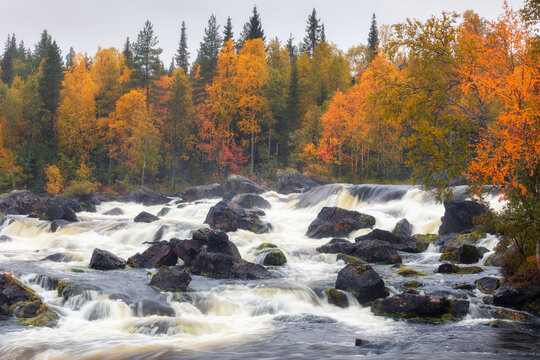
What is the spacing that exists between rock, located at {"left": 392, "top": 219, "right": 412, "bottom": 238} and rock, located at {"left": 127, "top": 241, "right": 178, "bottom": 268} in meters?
13.0

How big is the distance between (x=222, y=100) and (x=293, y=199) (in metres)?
20.4

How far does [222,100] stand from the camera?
5575cm

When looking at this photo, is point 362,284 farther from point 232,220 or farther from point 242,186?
point 242,186

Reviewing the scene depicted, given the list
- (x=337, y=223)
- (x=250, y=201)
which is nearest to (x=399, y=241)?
(x=337, y=223)

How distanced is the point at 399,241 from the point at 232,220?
10005 mm

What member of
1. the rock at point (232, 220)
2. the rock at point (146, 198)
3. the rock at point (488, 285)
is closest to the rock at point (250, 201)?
the rock at point (232, 220)

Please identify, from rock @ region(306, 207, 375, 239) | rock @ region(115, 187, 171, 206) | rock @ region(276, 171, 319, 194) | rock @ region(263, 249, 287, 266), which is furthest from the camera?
rock @ region(276, 171, 319, 194)

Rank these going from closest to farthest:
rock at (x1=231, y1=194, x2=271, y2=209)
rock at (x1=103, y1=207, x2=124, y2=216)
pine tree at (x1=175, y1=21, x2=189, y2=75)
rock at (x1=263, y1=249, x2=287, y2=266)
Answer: rock at (x1=263, y1=249, x2=287, y2=266)
rock at (x1=231, y1=194, x2=271, y2=209)
rock at (x1=103, y1=207, x2=124, y2=216)
pine tree at (x1=175, y1=21, x2=189, y2=75)

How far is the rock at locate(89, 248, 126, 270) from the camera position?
58.0ft

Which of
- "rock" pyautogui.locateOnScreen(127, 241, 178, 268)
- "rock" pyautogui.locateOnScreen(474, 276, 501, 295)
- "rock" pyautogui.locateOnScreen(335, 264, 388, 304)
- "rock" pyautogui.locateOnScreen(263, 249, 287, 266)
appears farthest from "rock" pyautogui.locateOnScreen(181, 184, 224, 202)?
"rock" pyautogui.locateOnScreen(474, 276, 501, 295)

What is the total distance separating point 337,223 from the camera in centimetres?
2717

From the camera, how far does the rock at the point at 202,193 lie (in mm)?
46000

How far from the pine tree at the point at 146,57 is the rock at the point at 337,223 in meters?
40.3

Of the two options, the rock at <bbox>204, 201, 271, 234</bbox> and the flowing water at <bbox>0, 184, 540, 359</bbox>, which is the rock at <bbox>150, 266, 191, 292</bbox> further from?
the rock at <bbox>204, 201, 271, 234</bbox>
